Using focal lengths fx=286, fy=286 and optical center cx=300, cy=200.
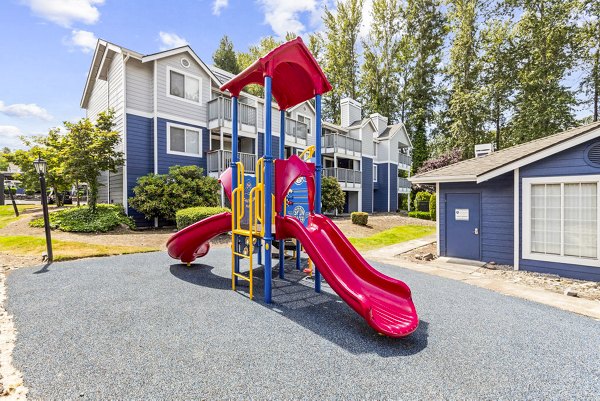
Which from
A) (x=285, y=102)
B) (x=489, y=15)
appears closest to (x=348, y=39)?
(x=489, y=15)

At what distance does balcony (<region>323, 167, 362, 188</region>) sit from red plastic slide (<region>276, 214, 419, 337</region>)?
16.1 metres

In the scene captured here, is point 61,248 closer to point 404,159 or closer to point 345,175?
point 345,175

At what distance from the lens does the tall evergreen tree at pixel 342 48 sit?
32.7 metres

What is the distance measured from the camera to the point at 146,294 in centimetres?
532

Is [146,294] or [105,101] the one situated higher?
[105,101]

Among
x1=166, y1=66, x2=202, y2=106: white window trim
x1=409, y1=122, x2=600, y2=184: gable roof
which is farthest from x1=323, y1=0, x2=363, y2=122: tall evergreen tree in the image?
x1=409, y1=122, x2=600, y2=184: gable roof

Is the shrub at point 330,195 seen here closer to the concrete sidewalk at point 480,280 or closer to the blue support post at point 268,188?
the concrete sidewalk at point 480,280

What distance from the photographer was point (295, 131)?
1928 cm

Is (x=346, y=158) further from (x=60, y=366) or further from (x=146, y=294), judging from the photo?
(x=60, y=366)

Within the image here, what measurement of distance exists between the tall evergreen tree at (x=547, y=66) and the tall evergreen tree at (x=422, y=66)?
1017 cm

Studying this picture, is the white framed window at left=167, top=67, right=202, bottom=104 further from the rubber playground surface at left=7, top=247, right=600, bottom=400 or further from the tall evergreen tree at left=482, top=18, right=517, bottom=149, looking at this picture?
the tall evergreen tree at left=482, top=18, right=517, bottom=149

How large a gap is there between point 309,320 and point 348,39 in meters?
36.3

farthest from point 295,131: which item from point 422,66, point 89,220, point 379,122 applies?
point 422,66

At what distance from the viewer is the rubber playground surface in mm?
2756
